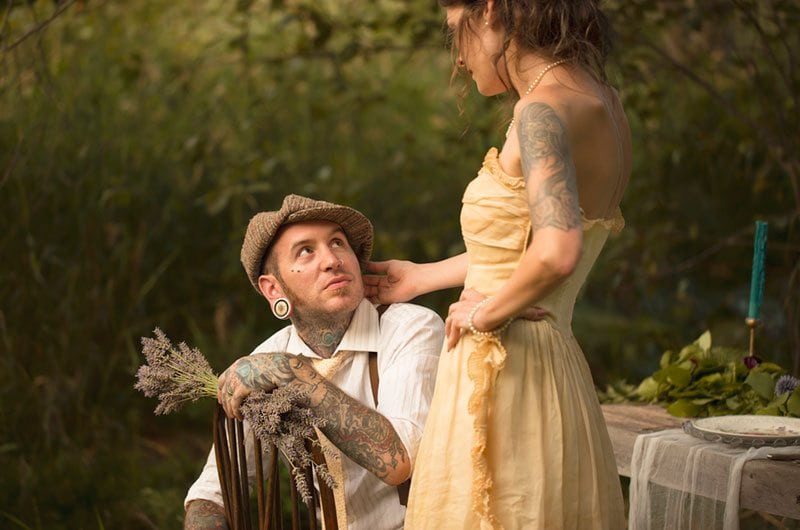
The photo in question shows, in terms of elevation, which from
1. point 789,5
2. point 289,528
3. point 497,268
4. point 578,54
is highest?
point 789,5

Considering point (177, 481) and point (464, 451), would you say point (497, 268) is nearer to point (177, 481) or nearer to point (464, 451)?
point (464, 451)

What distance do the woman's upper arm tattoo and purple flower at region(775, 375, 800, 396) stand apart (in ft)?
4.68

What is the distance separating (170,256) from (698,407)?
142 inches

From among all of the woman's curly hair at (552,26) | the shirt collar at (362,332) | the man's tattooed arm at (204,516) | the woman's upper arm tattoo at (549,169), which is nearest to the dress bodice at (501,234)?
the woman's upper arm tattoo at (549,169)

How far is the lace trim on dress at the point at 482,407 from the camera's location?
2.37m

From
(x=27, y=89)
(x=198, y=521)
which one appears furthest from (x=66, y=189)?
(x=198, y=521)

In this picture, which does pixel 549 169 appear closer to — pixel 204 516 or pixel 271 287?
pixel 271 287

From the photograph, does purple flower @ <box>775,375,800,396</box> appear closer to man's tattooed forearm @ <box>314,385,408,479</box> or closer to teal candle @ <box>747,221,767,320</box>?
teal candle @ <box>747,221,767,320</box>

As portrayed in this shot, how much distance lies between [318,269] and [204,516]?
796 mm

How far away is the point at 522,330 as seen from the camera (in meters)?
2.43

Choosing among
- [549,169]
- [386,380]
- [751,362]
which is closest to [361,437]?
[386,380]

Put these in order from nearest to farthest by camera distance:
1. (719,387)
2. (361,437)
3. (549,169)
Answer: (549,169)
(361,437)
(719,387)

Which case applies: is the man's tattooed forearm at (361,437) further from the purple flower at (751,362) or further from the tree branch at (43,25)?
the tree branch at (43,25)

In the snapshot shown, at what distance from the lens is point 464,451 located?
2.42 metres
